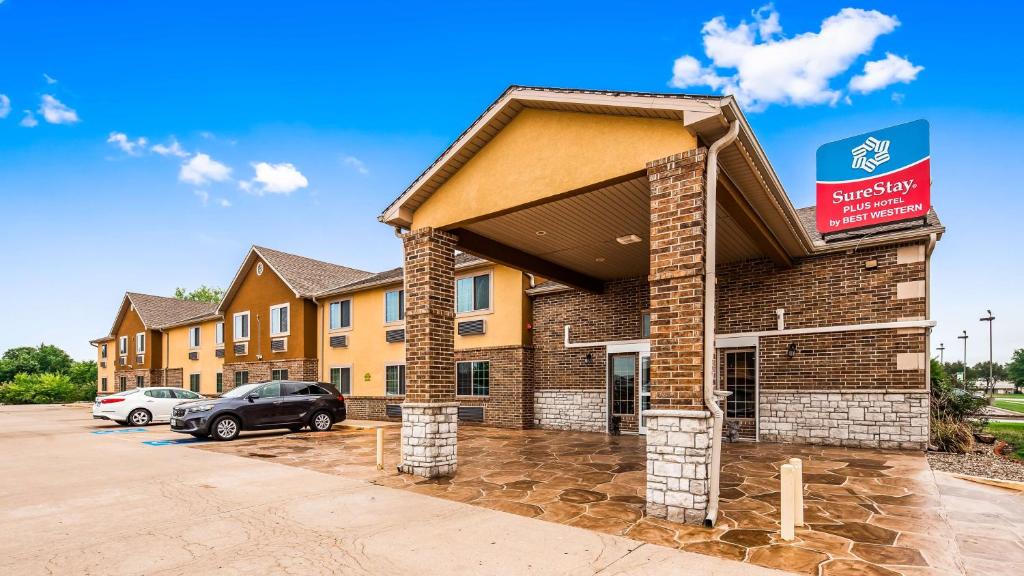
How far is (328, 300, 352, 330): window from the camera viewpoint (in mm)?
22928

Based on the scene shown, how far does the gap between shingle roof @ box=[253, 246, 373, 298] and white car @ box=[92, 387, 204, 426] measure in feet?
21.0

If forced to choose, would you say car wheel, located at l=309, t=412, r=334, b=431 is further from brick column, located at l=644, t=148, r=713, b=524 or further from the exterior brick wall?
brick column, located at l=644, t=148, r=713, b=524

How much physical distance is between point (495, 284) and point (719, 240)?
26.4 feet

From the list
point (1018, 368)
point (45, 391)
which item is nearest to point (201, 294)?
point (45, 391)

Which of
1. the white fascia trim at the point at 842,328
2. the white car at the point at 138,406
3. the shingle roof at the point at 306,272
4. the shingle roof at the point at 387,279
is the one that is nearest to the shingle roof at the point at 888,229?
the white fascia trim at the point at 842,328

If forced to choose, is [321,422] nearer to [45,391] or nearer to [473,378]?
[473,378]

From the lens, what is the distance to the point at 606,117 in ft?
24.1

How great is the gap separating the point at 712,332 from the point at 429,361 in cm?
464

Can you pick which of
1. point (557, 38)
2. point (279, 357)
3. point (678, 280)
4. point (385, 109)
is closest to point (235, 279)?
point (279, 357)

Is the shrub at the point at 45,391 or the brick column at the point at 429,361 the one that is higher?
the brick column at the point at 429,361

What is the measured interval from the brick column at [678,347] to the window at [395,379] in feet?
50.5

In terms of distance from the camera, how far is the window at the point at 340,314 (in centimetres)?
2293

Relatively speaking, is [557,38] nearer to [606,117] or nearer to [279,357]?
[606,117]

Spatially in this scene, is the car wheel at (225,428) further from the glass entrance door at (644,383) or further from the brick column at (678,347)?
the brick column at (678,347)
